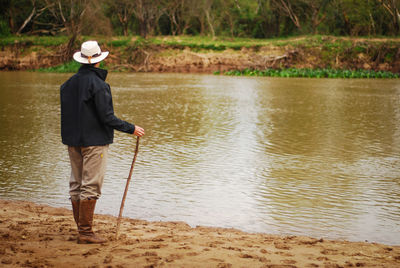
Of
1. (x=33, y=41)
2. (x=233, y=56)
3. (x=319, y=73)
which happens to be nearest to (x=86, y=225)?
(x=319, y=73)

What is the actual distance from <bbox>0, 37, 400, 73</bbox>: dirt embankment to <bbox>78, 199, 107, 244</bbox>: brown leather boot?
32.9 metres

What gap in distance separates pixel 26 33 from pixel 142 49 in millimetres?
12846

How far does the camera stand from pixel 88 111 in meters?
4.71

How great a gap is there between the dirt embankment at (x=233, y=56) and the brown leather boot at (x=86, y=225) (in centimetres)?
3295

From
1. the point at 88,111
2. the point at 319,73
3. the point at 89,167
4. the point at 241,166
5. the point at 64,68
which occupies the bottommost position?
the point at 241,166

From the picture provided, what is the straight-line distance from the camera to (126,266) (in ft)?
13.4

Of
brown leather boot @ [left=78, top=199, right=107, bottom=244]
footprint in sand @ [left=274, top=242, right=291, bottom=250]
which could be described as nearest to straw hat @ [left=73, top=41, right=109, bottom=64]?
brown leather boot @ [left=78, top=199, right=107, bottom=244]

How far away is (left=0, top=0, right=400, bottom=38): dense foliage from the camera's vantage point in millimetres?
42406

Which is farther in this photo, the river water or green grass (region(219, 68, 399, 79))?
green grass (region(219, 68, 399, 79))

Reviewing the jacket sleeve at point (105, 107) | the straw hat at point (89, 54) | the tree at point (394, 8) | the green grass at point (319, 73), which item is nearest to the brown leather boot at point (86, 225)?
the jacket sleeve at point (105, 107)

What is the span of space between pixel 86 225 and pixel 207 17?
43.4 m

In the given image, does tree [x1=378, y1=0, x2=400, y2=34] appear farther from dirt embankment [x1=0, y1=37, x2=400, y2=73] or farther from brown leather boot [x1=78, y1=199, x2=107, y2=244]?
brown leather boot [x1=78, y1=199, x2=107, y2=244]

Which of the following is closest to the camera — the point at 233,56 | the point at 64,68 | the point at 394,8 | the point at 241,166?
the point at 241,166

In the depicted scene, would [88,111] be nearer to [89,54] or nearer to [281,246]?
[89,54]
